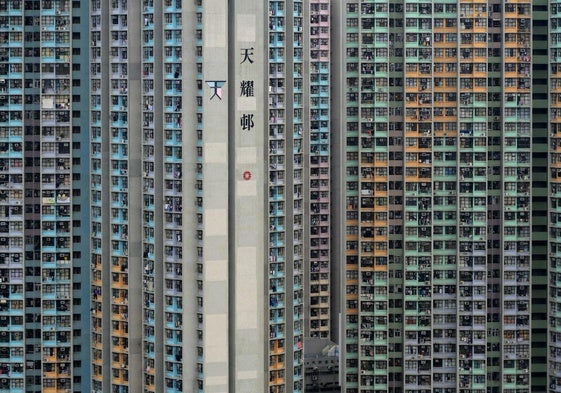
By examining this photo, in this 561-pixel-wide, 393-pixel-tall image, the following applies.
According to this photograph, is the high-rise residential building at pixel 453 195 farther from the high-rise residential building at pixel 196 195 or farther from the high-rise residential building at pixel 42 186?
the high-rise residential building at pixel 42 186

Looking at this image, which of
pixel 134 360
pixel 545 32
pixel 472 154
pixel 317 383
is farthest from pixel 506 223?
pixel 134 360

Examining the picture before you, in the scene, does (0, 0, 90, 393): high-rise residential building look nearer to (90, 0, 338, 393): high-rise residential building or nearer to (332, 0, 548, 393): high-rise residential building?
(90, 0, 338, 393): high-rise residential building

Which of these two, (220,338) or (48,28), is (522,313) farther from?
(48,28)

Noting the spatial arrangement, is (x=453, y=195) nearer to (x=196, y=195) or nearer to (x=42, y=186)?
(x=196, y=195)

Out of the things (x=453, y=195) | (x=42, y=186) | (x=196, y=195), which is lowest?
(x=453, y=195)

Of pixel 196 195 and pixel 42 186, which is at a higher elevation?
pixel 42 186

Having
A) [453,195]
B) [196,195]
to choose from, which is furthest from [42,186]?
[453,195]
